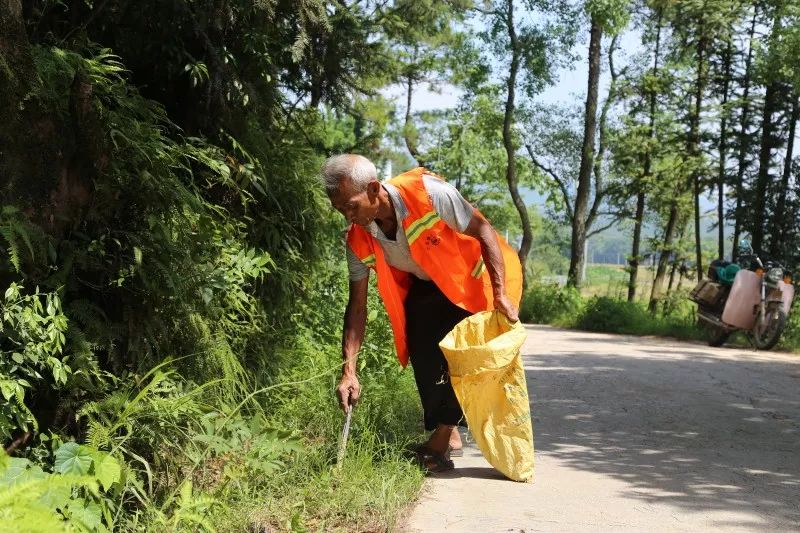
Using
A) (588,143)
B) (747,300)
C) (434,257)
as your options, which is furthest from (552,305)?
(434,257)

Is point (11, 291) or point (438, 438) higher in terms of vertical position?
point (11, 291)

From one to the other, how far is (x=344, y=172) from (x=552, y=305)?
75.7ft

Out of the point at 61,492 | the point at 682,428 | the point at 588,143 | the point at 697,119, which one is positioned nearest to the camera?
the point at 61,492

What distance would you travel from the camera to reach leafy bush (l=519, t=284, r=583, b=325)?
26.4m

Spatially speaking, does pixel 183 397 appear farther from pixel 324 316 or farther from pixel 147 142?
pixel 324 316

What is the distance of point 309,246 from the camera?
680cm

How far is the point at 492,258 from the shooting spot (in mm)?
5227

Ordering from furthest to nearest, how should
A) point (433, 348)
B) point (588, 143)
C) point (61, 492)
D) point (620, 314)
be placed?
point (588, 143) → point (620, 314) → point (433, 348) → point (61, 492)

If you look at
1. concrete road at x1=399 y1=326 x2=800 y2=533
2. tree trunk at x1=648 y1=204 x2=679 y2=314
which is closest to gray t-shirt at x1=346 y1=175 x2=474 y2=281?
concrete road at x1=399 y1=326 x2=800 y2=533

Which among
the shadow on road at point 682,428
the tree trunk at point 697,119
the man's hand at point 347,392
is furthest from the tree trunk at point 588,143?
the man's hand at point 347,392

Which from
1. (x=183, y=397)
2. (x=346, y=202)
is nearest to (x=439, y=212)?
(x=346, y=202)

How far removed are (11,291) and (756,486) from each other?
401 cm

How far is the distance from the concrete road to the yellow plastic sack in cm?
15

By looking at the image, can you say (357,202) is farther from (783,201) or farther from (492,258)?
(783,201)
